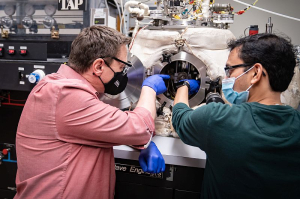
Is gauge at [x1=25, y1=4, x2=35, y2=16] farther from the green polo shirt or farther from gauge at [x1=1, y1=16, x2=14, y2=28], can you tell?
the green polo shirt

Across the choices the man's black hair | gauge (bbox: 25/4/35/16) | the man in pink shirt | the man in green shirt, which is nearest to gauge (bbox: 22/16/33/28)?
gauge (bbox: 25/4/35/16)

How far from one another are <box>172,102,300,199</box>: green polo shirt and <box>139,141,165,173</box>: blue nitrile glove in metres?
0.29

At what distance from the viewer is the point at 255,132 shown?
82cm

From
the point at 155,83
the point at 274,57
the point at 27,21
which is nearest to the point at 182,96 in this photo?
the point at 155,83

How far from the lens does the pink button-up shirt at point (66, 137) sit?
0.92 m

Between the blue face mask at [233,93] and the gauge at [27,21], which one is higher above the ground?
the gauge at [27,21]

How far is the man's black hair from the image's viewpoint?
3.01ft

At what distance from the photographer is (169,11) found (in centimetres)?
150

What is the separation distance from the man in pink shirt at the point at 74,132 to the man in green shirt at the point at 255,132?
29cm

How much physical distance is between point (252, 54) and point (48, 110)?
822 mm

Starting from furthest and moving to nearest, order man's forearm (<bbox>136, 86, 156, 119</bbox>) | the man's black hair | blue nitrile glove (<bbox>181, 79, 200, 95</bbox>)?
blue nitrile glove (<bbox>181, 79, 200, 95</bbox>) → man's forearm (<bbox>136, 86, 156, 119</bbox>) → the man's black hair

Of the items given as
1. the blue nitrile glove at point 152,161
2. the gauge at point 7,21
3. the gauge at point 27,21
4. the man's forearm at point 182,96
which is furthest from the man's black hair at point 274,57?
the gauge at point 7,21

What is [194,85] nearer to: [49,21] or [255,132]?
[255,132]

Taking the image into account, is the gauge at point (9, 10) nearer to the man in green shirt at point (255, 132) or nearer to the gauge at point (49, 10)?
the gauge at point (49, 10)
